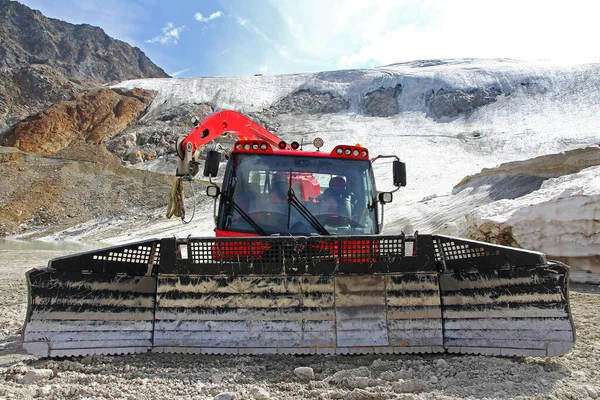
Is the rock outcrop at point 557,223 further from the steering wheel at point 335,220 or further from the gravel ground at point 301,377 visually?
the steering wheel at point 335,220

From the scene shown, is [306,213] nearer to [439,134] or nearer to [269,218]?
[269,218]

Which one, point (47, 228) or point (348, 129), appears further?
point (348, 129)

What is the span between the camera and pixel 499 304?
3201 mm

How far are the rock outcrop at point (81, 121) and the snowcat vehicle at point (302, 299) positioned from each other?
49.5 m

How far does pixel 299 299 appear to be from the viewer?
3303 mm

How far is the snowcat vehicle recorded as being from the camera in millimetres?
3172

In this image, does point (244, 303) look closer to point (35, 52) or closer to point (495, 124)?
point (495, 124)

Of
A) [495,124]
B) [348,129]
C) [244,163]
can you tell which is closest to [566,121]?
[495,124]

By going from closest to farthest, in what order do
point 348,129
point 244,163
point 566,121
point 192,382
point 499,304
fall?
1. point 192,382
2. point 499,304
3. point 244,163
4. point 566,121
5. point 348,129

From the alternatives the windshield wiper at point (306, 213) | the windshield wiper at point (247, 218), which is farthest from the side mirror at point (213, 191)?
the windshield wiper at point (306, 213)

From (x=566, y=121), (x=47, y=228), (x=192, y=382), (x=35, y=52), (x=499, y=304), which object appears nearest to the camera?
(x=192, y=382)

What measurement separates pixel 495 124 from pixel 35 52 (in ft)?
337

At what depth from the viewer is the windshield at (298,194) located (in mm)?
4512

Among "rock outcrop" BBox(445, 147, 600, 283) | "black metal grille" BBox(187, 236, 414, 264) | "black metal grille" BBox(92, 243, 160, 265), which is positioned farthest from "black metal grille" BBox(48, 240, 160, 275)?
"rock outcrop" BBox(445, 147, 600, 283)
